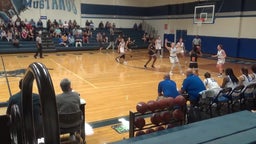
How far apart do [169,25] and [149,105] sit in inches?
900

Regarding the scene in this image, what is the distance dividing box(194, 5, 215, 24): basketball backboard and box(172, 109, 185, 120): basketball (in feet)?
54.4

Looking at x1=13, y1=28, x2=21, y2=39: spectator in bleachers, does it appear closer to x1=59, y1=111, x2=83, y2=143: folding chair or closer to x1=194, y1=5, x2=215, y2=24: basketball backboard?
x1=194, y1=5, x2=215, y2=24: basketball backboard

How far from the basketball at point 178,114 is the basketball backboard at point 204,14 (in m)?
16.6

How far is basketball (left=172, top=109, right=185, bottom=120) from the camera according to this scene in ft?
16.9

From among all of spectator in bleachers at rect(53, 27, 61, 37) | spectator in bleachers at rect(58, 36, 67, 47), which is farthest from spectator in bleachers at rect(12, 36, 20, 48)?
spectator in bleachers at rect(53, 27, 61, 37)

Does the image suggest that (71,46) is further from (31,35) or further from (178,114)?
(178,114)

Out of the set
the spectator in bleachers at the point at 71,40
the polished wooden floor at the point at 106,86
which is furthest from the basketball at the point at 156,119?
the spectator in bleachers at the point at 71,40

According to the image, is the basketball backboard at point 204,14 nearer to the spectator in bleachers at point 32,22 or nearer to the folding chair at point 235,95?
the spectator in bleachers at point 32,22

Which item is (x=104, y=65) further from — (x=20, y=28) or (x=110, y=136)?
(x=20, y=28)

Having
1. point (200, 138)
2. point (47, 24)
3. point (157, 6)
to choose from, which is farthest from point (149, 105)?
point (157, 6)

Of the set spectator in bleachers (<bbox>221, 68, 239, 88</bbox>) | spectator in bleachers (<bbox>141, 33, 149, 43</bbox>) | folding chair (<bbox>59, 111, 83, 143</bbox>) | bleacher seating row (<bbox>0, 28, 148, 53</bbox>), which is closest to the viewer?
folding chair (<bbox>59, 111, 83, 143</bbox>)

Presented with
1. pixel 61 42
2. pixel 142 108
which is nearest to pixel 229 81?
pixel 142 108

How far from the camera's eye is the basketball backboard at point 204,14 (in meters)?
20.2

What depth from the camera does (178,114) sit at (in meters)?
5.18
